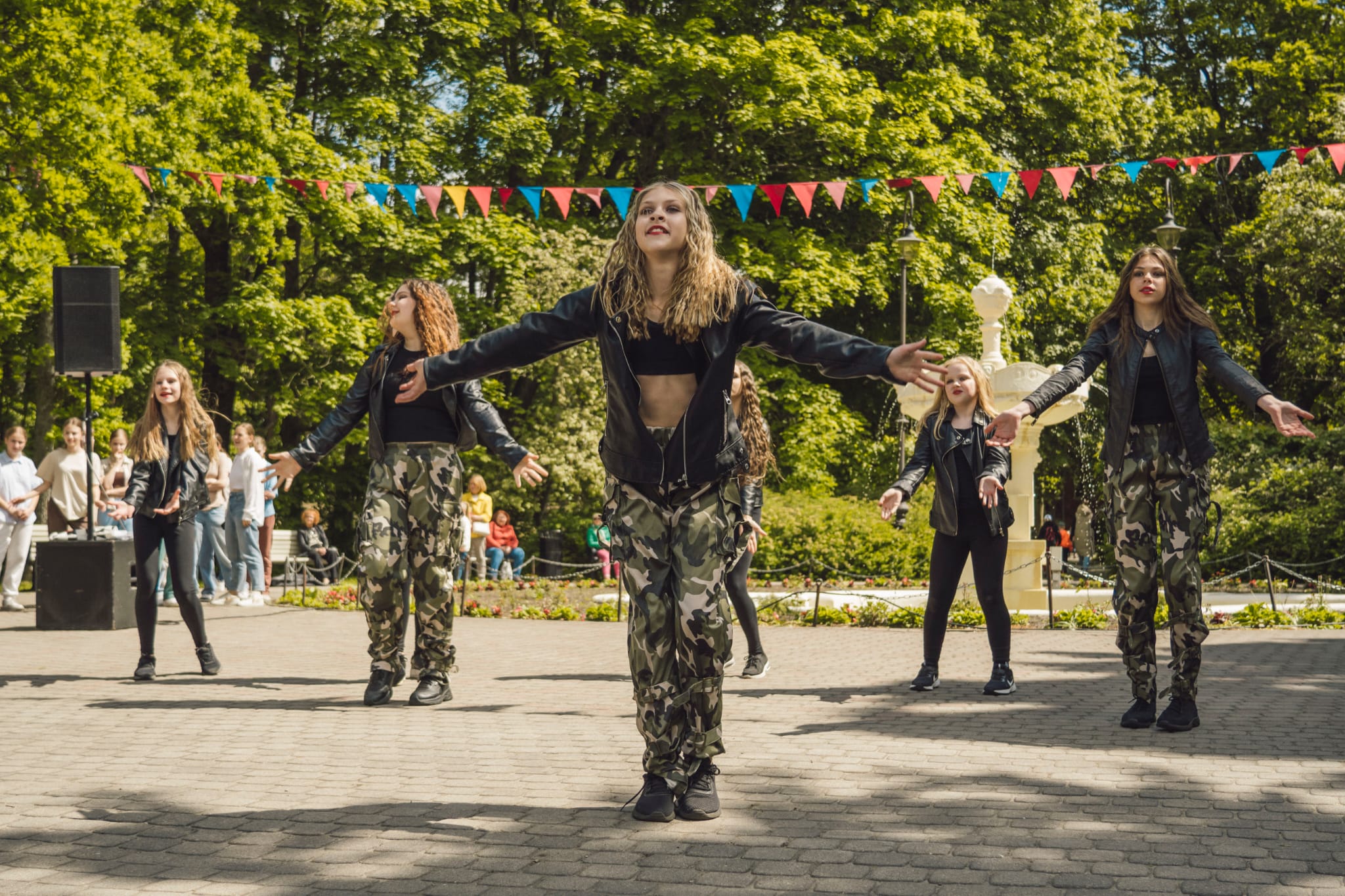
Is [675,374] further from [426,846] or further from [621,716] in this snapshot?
[621,716]

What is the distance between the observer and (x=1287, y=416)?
18.8 feet

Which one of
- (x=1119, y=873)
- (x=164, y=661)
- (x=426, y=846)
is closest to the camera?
(x=1119, y=873)

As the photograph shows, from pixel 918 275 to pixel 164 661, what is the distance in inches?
745

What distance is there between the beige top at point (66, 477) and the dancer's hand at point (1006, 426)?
12.3 m

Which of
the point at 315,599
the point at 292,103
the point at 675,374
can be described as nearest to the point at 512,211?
the point at 292,103

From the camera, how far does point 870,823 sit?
4.54 m

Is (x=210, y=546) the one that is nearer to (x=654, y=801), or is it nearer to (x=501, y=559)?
(x=501, y=559)

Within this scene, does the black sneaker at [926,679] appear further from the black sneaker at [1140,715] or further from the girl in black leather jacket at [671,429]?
the girl in black leather jacket at [671,429]

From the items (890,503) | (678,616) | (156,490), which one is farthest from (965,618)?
(678,616)

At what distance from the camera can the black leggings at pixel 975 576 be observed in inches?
314

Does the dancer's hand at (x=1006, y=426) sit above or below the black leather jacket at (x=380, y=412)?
below

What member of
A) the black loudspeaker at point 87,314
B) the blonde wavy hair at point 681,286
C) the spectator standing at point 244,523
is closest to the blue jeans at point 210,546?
the spectator standing at point 244,523

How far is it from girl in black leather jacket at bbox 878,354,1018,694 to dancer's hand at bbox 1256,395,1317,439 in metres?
2.08

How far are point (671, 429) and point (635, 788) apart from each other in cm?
138
